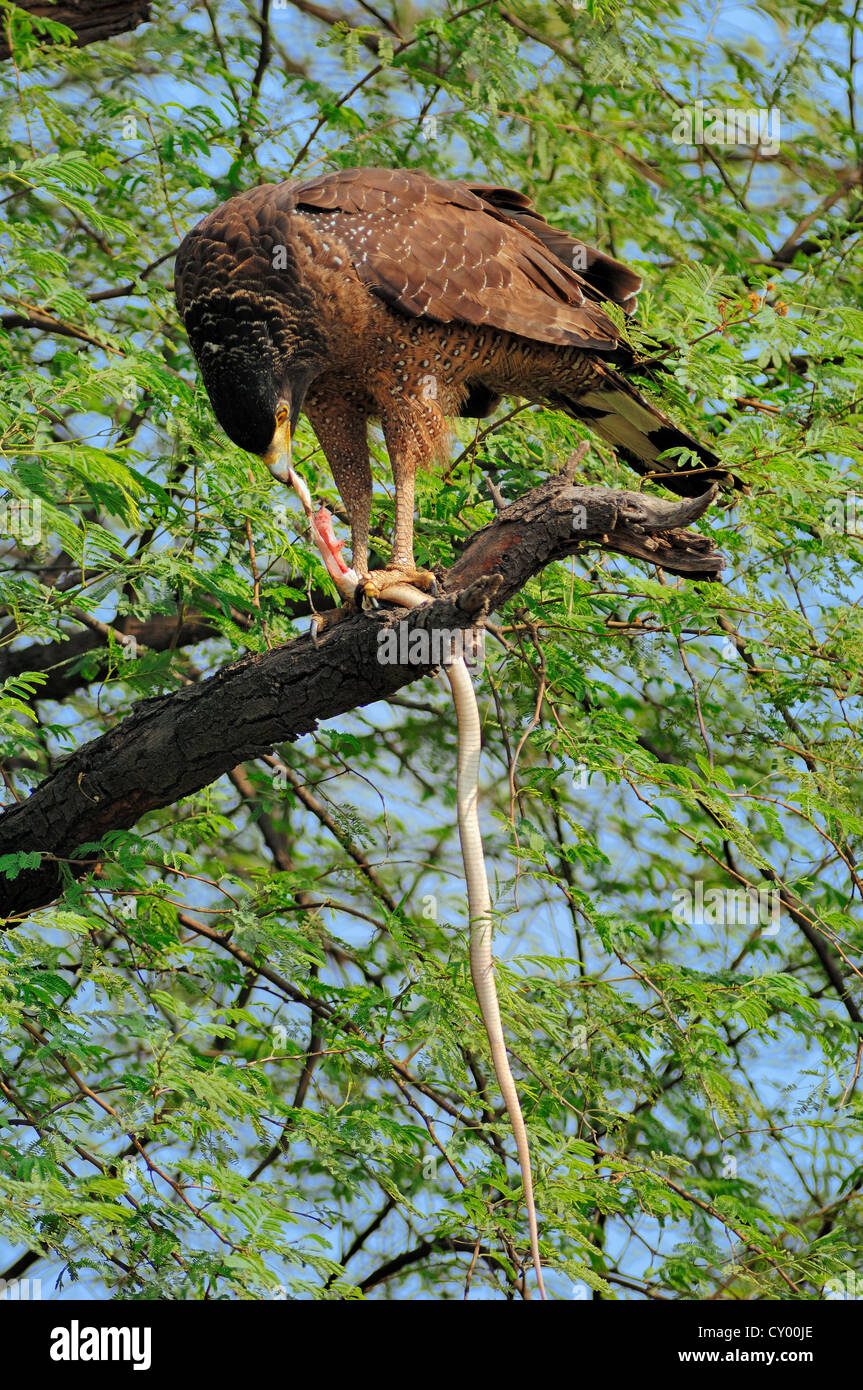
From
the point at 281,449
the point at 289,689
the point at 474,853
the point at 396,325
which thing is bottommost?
the point at 474,853

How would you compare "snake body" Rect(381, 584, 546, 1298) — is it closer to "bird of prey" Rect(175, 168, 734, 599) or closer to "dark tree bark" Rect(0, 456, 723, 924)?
"dark tree bark" Rect(0, 456, 723, 924)

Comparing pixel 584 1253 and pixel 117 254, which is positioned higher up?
pixel 117 254

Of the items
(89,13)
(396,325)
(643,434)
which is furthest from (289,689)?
(89,13)

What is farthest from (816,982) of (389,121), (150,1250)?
(389,121)

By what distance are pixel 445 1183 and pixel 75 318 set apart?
117 inches

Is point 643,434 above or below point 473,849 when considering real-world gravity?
above

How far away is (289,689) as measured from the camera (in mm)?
3365

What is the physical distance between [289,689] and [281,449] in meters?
0.75

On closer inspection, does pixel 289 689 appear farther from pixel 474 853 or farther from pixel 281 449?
pixel 281 449

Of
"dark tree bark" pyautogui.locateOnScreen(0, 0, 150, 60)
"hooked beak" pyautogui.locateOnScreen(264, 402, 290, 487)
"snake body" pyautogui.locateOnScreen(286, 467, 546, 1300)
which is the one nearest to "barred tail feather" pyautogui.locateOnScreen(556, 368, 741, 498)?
"hooked beak" pyautogui.locateOnScreen(264, 402, 290, 487)

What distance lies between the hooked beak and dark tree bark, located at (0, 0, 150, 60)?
2.67 meters

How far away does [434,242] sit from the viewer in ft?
13.0

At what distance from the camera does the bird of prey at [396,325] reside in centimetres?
366

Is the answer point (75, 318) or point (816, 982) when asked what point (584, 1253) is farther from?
point (75, 318)
